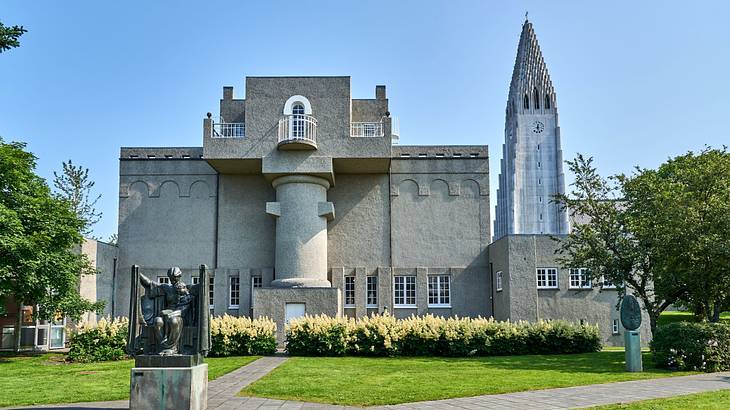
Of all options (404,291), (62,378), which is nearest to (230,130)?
(404,291)

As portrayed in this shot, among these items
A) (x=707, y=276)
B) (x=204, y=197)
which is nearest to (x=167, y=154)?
(x=204, y=197)

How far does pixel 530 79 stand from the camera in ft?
345

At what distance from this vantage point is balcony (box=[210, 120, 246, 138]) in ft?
104

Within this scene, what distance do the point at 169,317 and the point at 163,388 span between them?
123 centimetres

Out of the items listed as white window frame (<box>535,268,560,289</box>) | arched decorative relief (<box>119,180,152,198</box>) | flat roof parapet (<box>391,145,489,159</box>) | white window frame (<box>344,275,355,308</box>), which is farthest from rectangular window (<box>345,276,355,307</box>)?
arched decorative relief (<box>119,180,152,198</box>)

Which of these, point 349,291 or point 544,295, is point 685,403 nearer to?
point 544,295

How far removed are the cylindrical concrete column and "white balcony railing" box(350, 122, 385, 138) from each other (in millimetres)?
3293

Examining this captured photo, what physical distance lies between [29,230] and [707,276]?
22123 mm

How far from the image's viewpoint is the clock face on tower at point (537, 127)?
101 meters

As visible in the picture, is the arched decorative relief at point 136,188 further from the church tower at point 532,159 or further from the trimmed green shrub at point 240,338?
the church tower at point 532,159

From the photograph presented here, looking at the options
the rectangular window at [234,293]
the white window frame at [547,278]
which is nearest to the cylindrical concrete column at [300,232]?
the rectangular window at [234,293]

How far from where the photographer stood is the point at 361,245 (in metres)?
32.8

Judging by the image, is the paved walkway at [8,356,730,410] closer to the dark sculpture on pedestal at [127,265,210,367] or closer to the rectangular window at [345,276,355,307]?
the dark sculpture on pedestal at [127,265,210,367]

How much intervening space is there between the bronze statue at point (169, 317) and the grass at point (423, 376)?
2.37 meters
